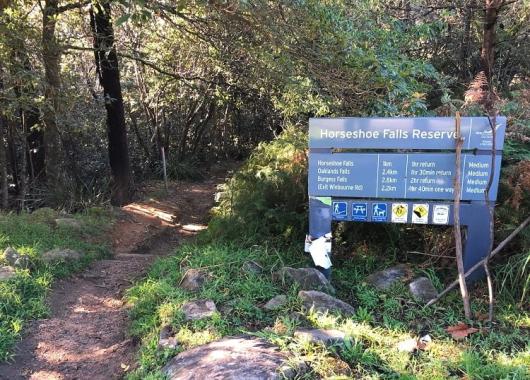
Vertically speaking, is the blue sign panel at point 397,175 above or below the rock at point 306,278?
above

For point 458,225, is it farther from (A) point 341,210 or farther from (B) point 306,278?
(B) point 306,278

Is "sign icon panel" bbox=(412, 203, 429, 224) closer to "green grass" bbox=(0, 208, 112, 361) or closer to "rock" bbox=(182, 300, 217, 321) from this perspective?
"rock" bbox=(182, 300, 217, 321)

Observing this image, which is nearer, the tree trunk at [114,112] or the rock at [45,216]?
the rock at [45,216]

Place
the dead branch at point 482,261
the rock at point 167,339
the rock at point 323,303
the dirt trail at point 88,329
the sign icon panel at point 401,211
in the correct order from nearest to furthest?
the rock at point 167,339, the dirt trail at point 88,329, the rock at point 323,303, the dead branch at point 482,261, the sign icon panel at point 401,211

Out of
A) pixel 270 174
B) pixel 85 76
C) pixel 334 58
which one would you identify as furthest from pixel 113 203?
pixel 334 58

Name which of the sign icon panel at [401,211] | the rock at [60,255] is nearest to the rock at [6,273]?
the rock at [60,255]

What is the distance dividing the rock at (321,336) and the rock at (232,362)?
8.7 inches

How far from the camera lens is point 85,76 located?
11.3 metres

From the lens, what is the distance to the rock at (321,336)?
133 inches

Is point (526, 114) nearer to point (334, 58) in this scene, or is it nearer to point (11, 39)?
point (334, 58)

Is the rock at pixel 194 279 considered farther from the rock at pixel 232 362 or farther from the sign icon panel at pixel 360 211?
the sign icon panel at pixel 360 211

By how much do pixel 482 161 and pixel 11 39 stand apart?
6.16 metres

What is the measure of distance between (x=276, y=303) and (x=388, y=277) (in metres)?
1.16

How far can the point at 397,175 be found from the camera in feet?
14.7
